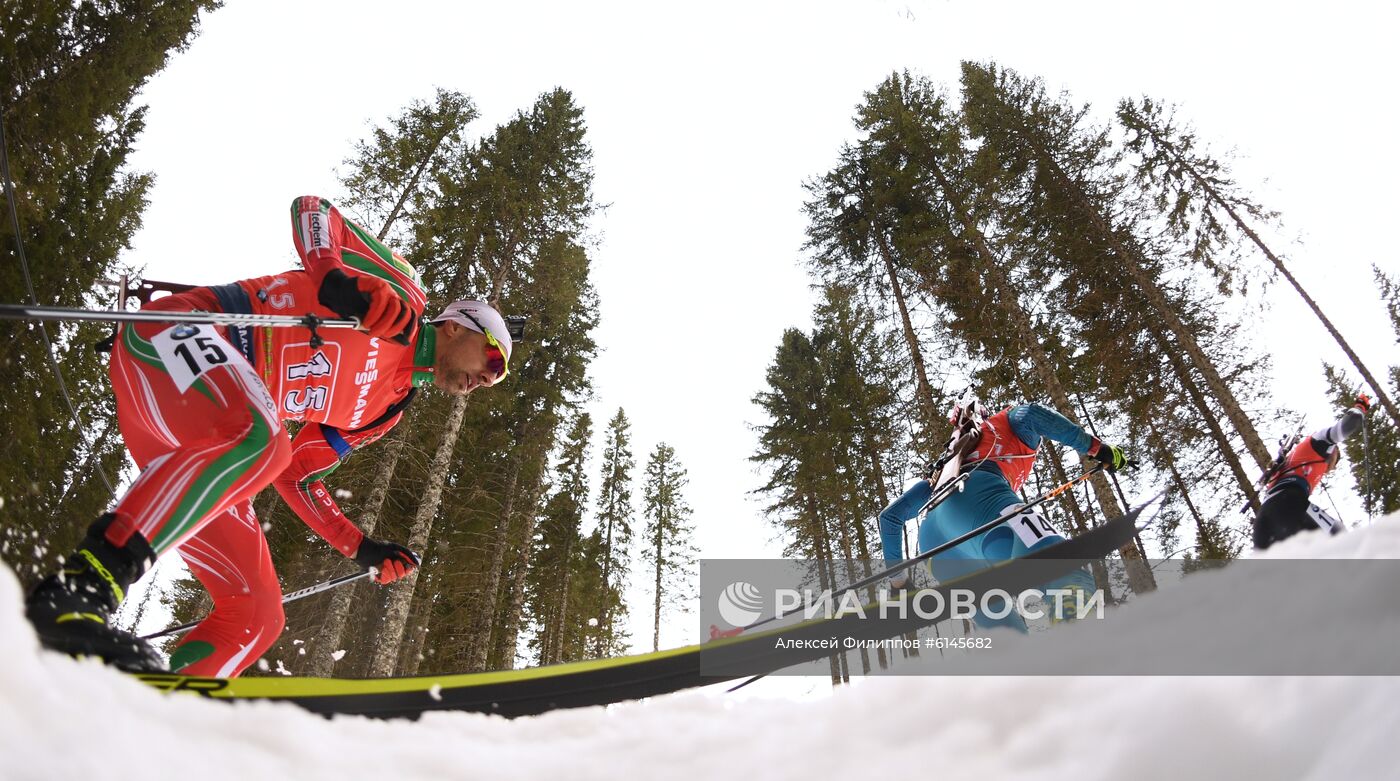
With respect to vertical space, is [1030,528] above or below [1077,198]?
below

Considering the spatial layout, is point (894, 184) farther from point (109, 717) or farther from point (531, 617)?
point (531, 617)

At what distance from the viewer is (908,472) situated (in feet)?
57.7

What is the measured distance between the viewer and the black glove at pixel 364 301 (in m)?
2.24

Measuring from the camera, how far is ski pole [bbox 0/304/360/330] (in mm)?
1834

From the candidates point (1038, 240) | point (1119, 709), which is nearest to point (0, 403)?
point (1119, 709)

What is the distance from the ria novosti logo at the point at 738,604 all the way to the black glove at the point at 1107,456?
274cm

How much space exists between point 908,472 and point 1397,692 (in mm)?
17860

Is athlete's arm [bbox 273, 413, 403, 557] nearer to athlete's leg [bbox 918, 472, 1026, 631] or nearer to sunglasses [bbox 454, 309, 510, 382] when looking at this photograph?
sunglasses [bbox 454, 309, 510, 382]

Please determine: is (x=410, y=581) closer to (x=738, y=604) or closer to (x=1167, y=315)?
(x=738, y=604)

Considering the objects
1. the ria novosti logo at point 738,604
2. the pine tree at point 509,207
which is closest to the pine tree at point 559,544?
the pine tree at point 509,207

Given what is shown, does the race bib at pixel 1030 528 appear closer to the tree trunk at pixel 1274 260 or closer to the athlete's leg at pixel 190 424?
the athlete's leg at pixel 190 424

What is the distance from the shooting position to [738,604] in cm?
627

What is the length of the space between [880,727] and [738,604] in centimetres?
553

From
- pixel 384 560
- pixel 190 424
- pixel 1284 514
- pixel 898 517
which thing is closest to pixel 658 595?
pixel 898 517
